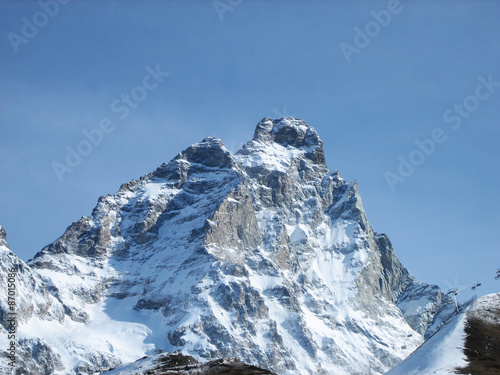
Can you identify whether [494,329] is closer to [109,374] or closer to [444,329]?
[444,329]

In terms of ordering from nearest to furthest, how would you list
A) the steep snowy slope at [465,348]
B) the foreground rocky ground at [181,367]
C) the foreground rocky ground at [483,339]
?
the foreground rocky ground at [483,339]
the steep snowy slope at [465,348]
the foreground rocky ground at [181,367]

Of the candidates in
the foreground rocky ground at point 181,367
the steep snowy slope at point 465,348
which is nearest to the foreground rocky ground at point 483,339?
the steep snowy slope at point 465,348

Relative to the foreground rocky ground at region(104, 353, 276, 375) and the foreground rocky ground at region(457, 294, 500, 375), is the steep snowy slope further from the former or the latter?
the foreground rocky ground at region(104, 353, 276, 375)

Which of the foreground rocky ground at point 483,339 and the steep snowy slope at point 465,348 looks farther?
the steep snowy slope at point 465,348

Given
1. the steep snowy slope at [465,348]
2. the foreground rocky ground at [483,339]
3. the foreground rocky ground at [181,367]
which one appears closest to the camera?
the foreground rocky ground at [483,339]

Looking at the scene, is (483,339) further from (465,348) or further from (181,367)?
(181,367)

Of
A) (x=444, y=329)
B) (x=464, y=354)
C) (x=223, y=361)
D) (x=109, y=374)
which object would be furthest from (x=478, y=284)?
(x=109, y=374)

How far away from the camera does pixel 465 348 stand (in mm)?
102000

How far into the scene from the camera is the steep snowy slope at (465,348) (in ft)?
317

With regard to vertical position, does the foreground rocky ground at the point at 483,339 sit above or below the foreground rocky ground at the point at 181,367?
below

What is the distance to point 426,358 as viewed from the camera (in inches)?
3999

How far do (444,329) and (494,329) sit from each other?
7228mm

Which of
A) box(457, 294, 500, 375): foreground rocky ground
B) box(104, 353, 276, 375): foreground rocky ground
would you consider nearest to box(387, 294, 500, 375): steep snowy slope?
box(457, 294, 500, 375): foreground rocky ground

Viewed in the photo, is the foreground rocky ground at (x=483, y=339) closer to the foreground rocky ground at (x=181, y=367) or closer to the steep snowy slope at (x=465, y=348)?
the steep snowy slope at (x=465, y=348)
